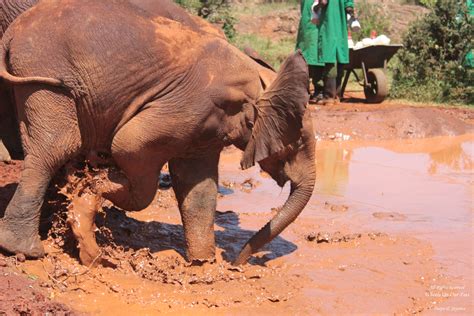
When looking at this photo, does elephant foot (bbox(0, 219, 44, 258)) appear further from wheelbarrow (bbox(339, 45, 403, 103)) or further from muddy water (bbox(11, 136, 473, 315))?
wheelbarrow (bbox(339, 45, 403, 103))

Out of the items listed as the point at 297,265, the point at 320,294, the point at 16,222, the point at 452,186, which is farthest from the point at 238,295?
the point at 452,186

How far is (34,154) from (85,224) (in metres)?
0.57

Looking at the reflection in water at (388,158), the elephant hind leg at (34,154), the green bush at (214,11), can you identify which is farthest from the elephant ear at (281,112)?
the green bush at (214,11)

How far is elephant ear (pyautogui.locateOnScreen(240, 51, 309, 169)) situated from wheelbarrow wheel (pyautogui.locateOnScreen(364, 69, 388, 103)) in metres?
8.97

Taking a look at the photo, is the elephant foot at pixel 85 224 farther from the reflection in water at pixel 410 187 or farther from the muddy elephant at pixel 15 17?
the reflection in water at pixel 410 187

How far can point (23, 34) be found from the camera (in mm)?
4625

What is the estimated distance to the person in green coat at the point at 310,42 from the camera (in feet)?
42.2

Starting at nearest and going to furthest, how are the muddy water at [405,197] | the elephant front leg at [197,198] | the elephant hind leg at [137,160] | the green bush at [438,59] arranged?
the elephant hind leg at [137,160], the elephant front leg at [197,198], the muddy water at [405,197], the green bush at [438,59]

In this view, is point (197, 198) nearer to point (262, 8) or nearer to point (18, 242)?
point (18, 242)

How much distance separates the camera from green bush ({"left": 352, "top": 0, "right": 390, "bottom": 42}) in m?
19.5

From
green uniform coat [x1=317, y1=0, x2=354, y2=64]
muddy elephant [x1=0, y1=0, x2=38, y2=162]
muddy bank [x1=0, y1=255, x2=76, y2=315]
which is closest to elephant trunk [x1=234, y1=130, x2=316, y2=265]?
muddy bank [x1=0, y1=255, x2=76, y2=315]

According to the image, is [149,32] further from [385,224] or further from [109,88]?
[385,224]

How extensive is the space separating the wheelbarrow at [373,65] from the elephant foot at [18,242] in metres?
9.89

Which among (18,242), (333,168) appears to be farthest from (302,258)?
(333,168)
